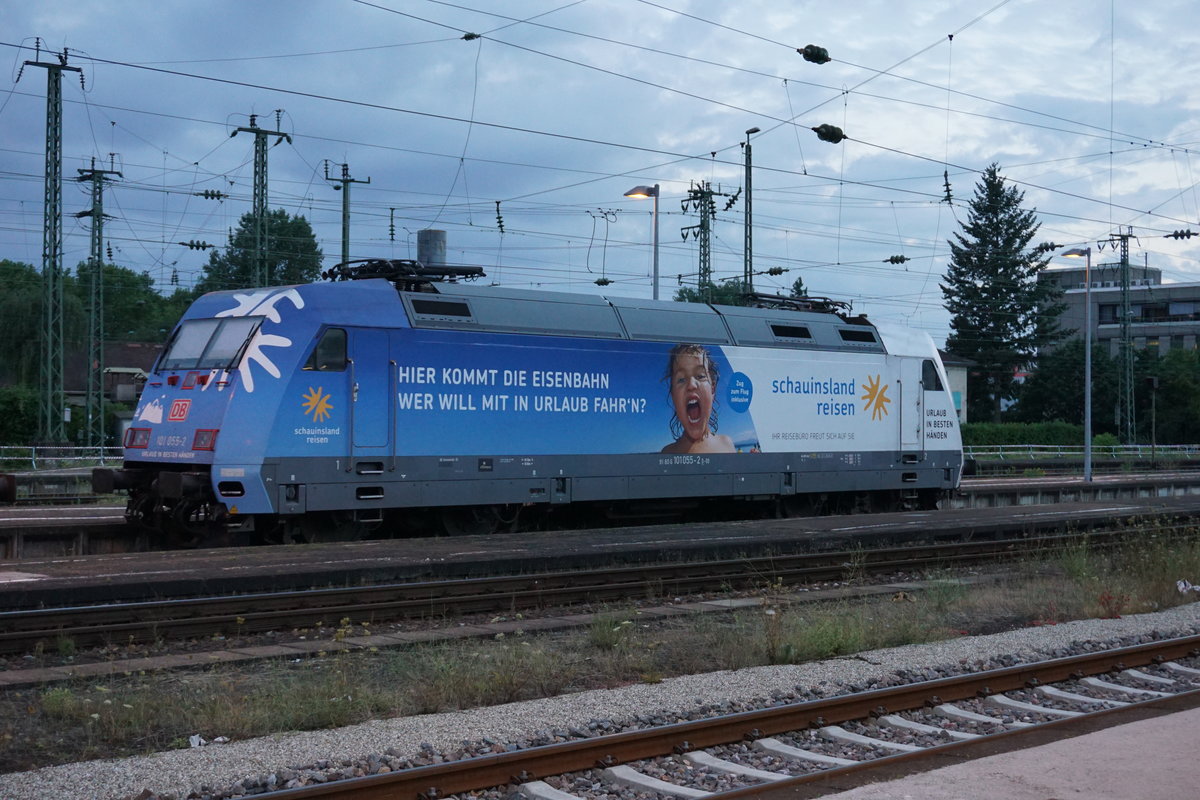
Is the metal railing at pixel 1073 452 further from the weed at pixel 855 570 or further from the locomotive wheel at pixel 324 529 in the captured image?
the locomotive wheel at pixel 324 529

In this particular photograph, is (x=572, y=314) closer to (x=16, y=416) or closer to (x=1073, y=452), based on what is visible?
(x=16, y=416)

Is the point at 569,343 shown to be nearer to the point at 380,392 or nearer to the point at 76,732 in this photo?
the point at 380,392

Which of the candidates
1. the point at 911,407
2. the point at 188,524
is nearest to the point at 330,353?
the point at 188,524

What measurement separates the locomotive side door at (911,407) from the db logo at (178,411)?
1351 cm

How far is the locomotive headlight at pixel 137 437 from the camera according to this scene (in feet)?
52.2

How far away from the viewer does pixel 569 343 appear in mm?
18188

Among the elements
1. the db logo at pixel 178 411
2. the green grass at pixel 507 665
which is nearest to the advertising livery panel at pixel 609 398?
the db logo at pixel 178 411

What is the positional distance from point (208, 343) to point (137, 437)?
169 centimetres

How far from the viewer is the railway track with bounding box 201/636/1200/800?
6.09 m

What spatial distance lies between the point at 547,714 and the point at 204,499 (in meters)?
8.72

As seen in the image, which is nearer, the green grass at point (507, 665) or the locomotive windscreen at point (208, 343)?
the green grass at point (507, 665)

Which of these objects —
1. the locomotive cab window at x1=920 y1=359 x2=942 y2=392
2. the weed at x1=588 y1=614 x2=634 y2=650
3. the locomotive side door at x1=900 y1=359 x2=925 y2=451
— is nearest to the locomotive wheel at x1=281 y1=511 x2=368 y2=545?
the weed at x1=588 y1=614 x2=634 y2=650

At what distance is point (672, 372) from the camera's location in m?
19.4

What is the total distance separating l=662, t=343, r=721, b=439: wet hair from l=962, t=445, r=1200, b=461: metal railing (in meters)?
33.3
